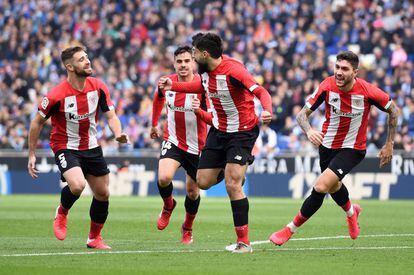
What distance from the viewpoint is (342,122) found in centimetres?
1293

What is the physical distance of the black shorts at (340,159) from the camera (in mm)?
12680

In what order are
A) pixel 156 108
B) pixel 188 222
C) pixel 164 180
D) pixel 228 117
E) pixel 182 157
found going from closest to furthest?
pixel 228 117 → pixel 188 222 → pixel 164 180 → pixel 182 157 → pixel 156 108

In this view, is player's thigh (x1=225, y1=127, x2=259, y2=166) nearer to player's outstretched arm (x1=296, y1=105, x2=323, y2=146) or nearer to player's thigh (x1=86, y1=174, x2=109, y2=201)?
player's outstretched arm (x1=296, y1=105, x2=323, y2=146)

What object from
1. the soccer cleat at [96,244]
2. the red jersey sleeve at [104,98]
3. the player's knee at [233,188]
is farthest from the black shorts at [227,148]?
the soccer cleat at [96,244]

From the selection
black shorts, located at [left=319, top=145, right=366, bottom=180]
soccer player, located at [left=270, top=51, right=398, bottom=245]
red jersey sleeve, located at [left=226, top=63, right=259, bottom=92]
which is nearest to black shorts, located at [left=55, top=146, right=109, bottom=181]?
red jersey sleeve, located at [left=226, top=63, right=259, bottom=92]

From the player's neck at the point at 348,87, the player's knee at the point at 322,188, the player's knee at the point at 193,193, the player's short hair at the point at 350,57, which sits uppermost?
the player's short hair at the point at 350,57

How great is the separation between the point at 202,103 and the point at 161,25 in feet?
68.7

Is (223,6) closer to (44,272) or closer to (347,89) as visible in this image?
(347,89)

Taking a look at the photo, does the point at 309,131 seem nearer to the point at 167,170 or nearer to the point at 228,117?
the point at 228,117

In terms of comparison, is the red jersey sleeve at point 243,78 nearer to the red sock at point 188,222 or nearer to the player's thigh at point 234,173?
the player's thigh at point 234,173

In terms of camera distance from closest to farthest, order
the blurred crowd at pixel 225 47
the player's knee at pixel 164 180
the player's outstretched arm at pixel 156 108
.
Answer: the player's knee at pixel 164 180 → the player's outstretched arm at pixel 156 108 → the blurred crowd at pixel 225 47

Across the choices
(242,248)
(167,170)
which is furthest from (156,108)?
(242,248)

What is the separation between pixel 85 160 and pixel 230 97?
2070mm

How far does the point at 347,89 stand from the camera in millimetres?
12750
